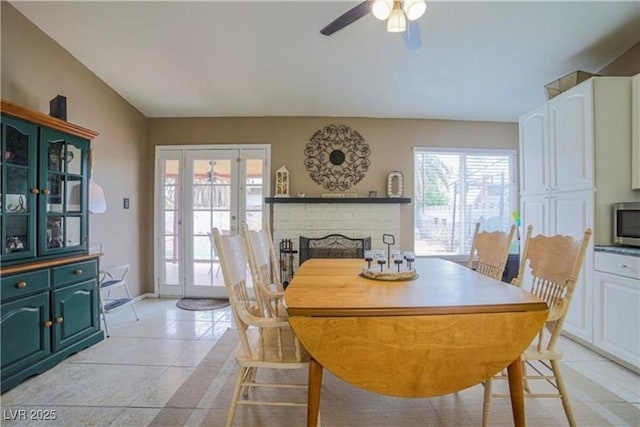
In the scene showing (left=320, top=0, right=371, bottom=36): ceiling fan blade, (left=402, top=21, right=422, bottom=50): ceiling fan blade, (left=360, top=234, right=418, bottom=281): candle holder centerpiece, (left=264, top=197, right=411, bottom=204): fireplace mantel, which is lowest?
(left=360, top=234, right=418, bottom=281): candle holder centerpiece

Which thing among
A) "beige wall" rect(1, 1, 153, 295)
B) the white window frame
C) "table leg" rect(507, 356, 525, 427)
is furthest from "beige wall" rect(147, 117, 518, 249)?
"table leg" rect(507, 356, 525, 427)

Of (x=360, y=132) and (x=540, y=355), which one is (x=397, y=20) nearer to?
(x=540, y=355)

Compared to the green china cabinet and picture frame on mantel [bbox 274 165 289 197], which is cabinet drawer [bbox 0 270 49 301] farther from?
picture frame on mantel [bbox 274 165 289 197]

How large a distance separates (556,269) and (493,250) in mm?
515

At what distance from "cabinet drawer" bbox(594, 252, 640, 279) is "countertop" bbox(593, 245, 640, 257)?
24 mm

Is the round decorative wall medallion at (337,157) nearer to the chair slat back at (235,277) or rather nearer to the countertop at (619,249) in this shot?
the countertop at (619,249)

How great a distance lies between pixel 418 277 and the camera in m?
1.82

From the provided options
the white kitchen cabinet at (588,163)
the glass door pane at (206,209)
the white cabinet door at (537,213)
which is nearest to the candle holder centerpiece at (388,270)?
the white kitchen cabinet at (588,163)

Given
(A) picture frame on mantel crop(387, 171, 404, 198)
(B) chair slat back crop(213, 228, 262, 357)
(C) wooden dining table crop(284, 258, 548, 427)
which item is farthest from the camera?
(A) picture frame on mantel crop(387, 171, 404, 198)

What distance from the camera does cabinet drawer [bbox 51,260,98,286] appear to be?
7.86 ft

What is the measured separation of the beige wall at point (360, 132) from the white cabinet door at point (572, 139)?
141 cm

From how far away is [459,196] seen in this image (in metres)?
4.40

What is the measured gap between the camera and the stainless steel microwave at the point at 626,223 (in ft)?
7.66

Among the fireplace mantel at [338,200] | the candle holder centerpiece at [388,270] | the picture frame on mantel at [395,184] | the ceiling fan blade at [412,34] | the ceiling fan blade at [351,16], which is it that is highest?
the ceiling fan blade at [351,16]
